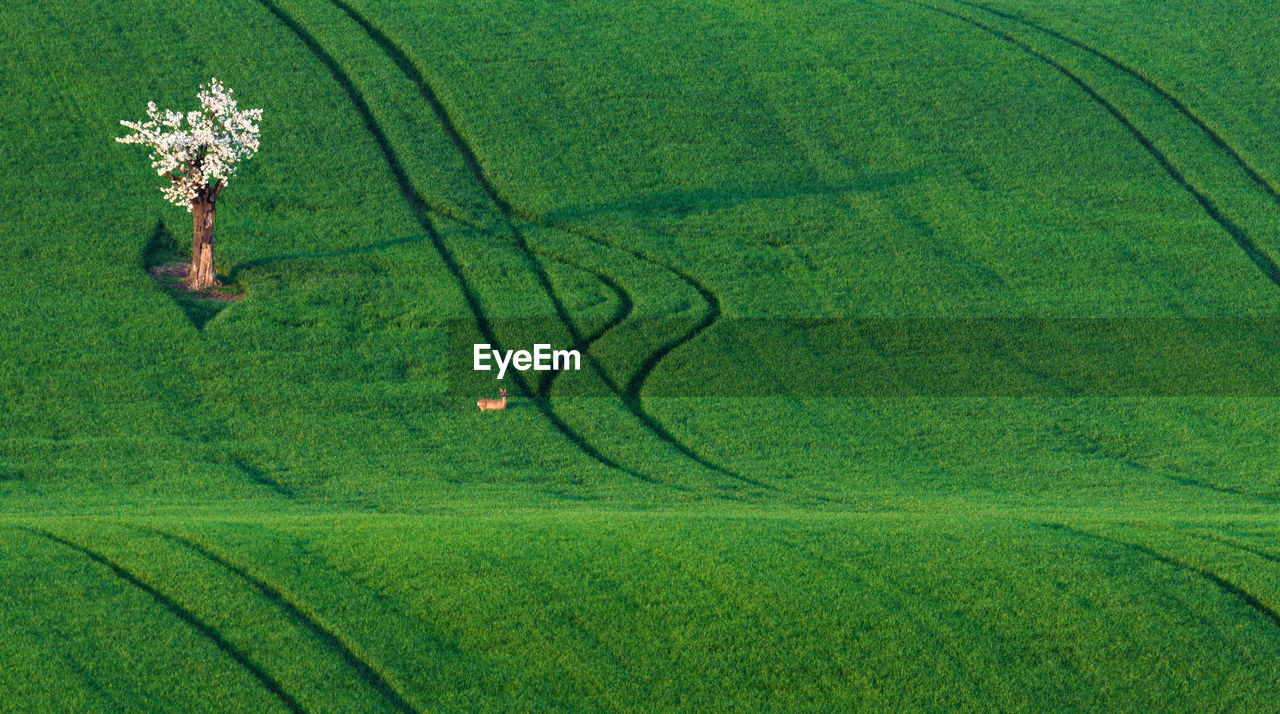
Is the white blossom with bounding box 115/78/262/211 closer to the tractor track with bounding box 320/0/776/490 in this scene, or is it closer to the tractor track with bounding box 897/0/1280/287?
the tractor track with bounding box 320/0/776/490

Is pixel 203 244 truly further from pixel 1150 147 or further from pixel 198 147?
pixel 1150 147

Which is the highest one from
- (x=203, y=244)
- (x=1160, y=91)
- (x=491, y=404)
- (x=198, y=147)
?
(x=1160, y=91)

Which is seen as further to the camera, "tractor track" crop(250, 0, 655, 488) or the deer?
the deer

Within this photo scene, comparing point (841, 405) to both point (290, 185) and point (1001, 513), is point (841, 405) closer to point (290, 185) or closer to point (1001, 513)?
point (1001, 513)

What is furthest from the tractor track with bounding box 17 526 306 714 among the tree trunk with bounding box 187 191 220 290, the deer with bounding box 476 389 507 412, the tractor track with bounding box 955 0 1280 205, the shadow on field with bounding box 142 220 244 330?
the tractor track with bounding box 955 0 1280 205

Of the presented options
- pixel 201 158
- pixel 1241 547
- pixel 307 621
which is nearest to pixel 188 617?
pixel 307 621

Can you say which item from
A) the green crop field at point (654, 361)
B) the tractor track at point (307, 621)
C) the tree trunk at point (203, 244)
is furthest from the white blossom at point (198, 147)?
the tractor track at point (307, 621)
